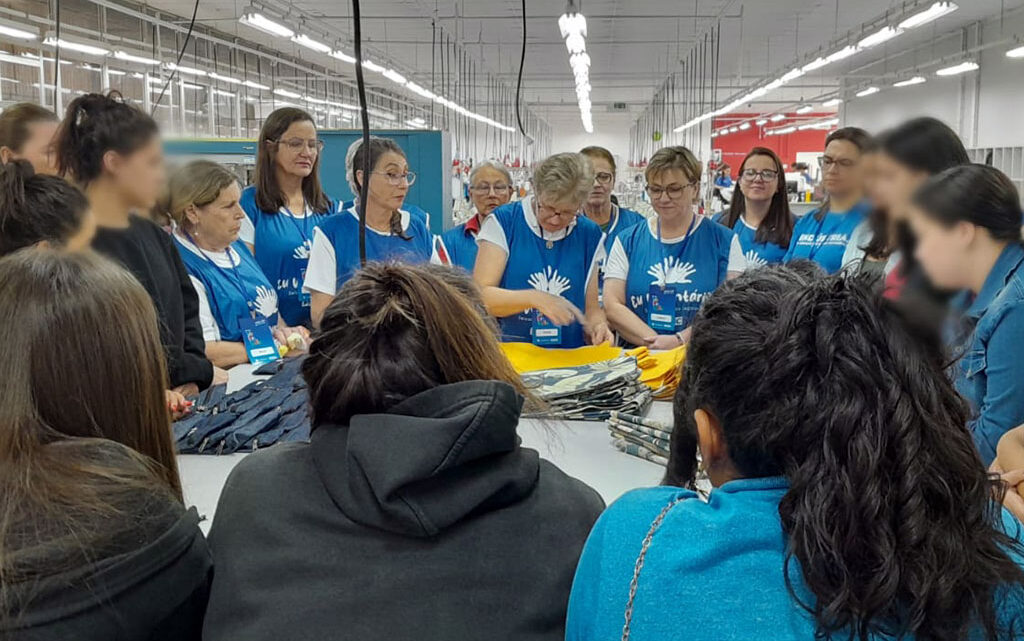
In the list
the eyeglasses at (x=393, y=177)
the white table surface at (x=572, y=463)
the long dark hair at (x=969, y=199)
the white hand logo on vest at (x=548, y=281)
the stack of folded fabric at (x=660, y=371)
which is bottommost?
the white table surface at (x=572, y=463)

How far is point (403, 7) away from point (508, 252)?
32.3 feet

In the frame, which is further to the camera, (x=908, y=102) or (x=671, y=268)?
(x=671, y=268)

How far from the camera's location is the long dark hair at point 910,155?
56 cm

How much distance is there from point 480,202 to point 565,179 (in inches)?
70.7

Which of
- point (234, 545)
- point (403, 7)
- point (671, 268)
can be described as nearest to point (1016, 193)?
point (234, 545)

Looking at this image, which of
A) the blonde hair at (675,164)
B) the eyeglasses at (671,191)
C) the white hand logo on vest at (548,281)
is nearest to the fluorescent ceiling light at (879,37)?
the blonde hair at (675,164)

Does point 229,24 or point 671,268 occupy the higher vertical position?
point 229,24

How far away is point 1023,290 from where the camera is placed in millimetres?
1446

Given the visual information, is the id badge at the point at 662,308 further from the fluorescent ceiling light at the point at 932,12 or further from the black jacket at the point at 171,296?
the fluorescent ceiling light at the point at 932,12

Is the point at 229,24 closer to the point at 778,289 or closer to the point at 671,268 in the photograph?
the point at 671,268

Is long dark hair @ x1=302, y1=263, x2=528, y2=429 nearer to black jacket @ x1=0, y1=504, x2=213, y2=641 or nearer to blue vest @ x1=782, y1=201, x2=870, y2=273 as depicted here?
black jacket @ x1=0, y1=504, x2=213, y2=641

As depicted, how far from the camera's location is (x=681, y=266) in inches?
118

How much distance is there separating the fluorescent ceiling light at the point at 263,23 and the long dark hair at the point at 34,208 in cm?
514

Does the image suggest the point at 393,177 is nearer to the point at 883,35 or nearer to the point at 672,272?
the point at 672,272
